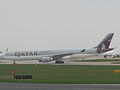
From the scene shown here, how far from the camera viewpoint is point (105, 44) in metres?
92.8

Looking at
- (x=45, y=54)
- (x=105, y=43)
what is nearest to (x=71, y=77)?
(x=45, y=54)

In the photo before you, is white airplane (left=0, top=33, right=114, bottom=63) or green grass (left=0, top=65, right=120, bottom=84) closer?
green grass (left=0, top=65, right=120, bottom=84)

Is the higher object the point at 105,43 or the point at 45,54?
the point at 105,43

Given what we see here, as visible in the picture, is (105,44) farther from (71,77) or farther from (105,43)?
(71,77)

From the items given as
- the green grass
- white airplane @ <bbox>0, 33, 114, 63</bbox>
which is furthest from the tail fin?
the green grass

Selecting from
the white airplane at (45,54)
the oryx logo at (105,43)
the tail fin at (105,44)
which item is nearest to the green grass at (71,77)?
the white airplane at (45,54)

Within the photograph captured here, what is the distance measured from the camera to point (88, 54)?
89.0 m

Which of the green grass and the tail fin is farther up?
the tail fin

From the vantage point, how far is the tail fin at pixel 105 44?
90.1m

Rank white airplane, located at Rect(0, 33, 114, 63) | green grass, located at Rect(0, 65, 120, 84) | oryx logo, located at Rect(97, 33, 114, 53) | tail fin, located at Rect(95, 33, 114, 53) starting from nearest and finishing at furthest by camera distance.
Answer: green grass, located at Rect(0, 65, 120, 84)
white airplane, located at Rect(0, 33, 114, 63)
tail fin, located at Rect(95, 33, 114, 53)
oryx logo, located at Rect(97, 33, 114, 53)

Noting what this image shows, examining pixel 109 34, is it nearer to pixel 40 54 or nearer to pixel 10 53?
pixel 40 54

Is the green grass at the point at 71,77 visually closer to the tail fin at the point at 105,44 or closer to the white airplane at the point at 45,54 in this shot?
the white airplane at the point at 45,54

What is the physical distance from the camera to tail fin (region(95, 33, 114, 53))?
90.1 metres

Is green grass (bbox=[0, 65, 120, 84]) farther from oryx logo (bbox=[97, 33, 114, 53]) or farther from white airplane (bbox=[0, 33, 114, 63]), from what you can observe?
oryx logo (bbox=[97, 33, 114, 53])
